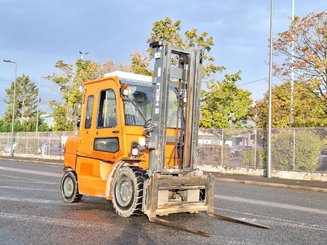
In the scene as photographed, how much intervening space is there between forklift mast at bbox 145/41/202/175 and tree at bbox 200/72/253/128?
74.5 ft

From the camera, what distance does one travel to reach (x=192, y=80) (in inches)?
319

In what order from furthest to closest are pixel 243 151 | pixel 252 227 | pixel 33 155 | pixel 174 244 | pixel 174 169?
pixel 33 155
pixel 243 151
pixel 174 169
pixel 252 227
pixel 174 244

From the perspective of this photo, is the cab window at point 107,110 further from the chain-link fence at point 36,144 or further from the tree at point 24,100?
the tree at point 24,100

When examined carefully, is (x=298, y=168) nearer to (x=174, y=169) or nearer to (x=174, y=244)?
(x=174, y=169)

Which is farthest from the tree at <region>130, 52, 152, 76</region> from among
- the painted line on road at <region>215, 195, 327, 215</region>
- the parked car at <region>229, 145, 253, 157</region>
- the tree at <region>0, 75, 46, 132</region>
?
the tree at <region>0, 75, 46, 132</region>

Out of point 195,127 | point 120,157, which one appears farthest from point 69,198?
point 195,127

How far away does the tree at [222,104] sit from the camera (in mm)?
31156

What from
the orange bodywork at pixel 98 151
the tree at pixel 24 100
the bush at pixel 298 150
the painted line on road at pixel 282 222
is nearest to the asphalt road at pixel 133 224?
the painted line on road at pixel 282 222

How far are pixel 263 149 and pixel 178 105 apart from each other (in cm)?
1457

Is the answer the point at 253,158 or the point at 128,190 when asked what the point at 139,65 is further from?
the point at 128,190

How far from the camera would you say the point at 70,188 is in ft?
31.9

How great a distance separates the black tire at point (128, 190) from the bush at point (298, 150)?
13863 millimetres

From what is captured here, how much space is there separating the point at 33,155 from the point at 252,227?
36.6 meters

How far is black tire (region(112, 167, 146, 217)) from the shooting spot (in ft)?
24.2
